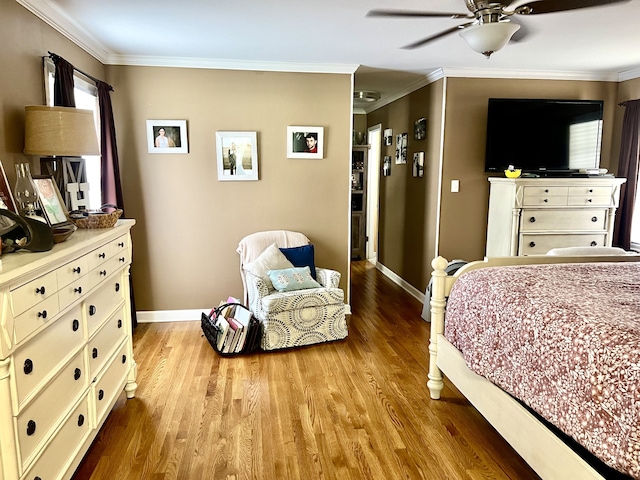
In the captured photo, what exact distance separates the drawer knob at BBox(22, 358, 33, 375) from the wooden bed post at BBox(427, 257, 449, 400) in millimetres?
1944

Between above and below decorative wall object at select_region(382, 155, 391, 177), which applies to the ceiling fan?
above

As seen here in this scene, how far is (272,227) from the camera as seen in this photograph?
14.2 feet

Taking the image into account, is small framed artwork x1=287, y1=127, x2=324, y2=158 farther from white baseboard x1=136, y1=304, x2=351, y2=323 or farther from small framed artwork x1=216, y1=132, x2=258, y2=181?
white baseboard x1=136, y1=304, x2=351, y2=323

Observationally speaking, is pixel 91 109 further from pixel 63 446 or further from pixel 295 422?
pixel 295 422

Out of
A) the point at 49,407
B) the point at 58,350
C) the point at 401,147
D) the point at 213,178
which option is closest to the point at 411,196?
the point at 401,147

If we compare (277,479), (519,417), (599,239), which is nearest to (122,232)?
(277,479)

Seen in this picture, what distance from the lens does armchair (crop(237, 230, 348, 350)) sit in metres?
3.54

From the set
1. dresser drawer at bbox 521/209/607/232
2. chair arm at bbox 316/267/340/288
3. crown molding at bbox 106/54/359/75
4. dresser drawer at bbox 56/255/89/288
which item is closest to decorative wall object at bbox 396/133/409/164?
crown molding at bbox 106/54/359/75

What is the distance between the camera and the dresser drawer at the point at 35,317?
1.45 m

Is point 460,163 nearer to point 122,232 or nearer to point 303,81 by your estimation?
point 303,81

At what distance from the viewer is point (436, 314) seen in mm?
2740

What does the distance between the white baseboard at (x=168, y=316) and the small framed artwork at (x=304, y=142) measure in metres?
1.73

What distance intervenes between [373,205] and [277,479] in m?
5.54

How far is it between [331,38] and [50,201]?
7.01ft
